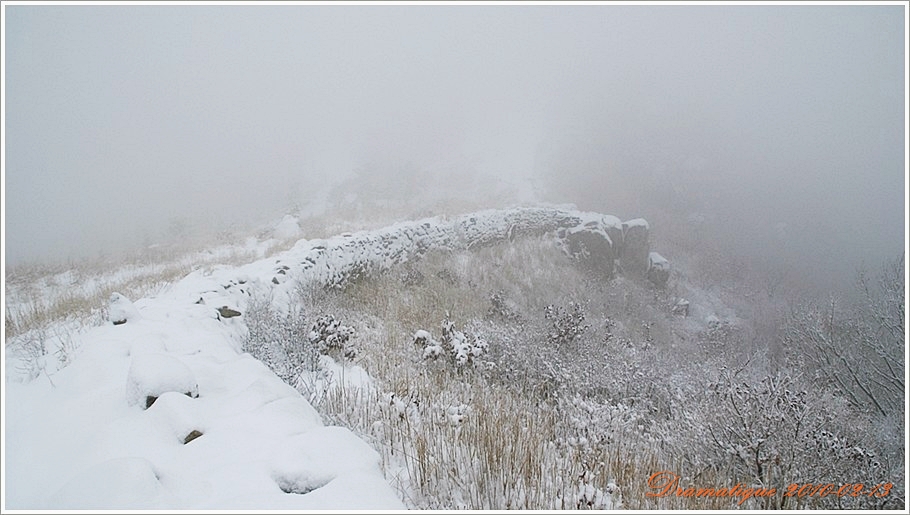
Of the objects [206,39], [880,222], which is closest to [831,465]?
[880,222]

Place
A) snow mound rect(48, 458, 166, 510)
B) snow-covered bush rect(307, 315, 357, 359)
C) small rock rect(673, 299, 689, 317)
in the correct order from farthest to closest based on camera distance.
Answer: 1. small rock rect(673, 299, 689, 317)
2. snow-covered bush rect(307, 315, 357, 359)
3. snow mound rect(48, 458, 166, 510)

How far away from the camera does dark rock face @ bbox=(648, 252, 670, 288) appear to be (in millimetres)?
14945

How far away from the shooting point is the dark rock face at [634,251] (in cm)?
1498

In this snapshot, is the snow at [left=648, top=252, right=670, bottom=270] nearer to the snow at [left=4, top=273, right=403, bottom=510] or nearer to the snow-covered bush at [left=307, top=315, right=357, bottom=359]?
the snow-covered bush at [left=307, top=315, right=357, bottom=359]

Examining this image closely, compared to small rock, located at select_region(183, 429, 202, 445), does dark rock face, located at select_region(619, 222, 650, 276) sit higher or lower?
lower

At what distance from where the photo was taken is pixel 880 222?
78.6ft

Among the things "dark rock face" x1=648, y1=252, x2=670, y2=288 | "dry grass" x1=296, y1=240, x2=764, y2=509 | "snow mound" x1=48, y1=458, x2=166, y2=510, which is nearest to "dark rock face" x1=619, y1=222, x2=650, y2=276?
"dark rock face" x1=648, y1=252, x2=670, y2=288

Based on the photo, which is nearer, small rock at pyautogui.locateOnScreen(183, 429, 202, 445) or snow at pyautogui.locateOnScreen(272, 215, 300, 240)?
small rock at pyautogui.locateOnScreen(183, 429, 202, 445)

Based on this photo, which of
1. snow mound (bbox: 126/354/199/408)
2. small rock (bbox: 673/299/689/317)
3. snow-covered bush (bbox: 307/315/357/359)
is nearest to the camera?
snow mound (bbox: 126/354/199/408)

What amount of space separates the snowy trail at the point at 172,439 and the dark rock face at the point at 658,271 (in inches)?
597

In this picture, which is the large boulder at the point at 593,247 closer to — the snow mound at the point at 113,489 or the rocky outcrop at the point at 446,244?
the rocky outcrop at the point at 446,244

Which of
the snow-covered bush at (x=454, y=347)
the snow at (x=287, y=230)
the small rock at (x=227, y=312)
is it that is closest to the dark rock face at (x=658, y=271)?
the snow-covered bush at (x=454, y=347)

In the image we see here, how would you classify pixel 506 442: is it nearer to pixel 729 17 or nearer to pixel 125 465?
pixel 125 465

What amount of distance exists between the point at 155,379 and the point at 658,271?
16249mm
